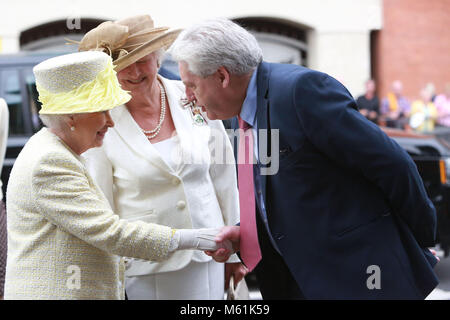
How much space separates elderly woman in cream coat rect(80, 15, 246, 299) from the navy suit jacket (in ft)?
2.46

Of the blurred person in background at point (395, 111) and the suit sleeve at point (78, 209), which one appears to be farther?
the blurred person in background at point (395, 111)

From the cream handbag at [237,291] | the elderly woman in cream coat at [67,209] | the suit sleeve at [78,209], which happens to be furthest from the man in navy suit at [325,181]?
the cream handbag at [237,291]

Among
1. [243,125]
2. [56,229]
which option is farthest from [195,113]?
[56,229]

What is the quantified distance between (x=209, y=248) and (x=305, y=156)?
0.60 metres

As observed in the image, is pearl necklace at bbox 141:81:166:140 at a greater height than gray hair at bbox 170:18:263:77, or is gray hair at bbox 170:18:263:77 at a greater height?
gray hair at bbox 170:18:263:77

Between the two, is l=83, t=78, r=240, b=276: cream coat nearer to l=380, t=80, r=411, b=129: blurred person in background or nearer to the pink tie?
the pink tie

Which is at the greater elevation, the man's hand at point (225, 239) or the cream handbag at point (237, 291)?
the man's hand at point (225, 239)

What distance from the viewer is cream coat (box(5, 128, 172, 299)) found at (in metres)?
2.38

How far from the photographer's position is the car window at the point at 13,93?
20.5ft

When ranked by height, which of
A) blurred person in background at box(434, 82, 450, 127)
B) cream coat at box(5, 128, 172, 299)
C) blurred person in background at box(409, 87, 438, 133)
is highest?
cream coat at box(5, 128, 172, 299)

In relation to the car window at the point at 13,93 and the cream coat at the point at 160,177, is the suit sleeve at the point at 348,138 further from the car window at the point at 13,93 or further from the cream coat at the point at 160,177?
the car window at the point at 13,93

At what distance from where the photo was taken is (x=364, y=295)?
255 cm

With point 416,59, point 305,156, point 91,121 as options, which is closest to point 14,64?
point 91,121

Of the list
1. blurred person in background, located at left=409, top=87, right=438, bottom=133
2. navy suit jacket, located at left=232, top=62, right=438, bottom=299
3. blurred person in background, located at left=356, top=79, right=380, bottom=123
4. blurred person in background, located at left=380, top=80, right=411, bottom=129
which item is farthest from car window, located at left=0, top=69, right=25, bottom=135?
blurred person in background, located at left=409, top=87, right=438, bottom=133
